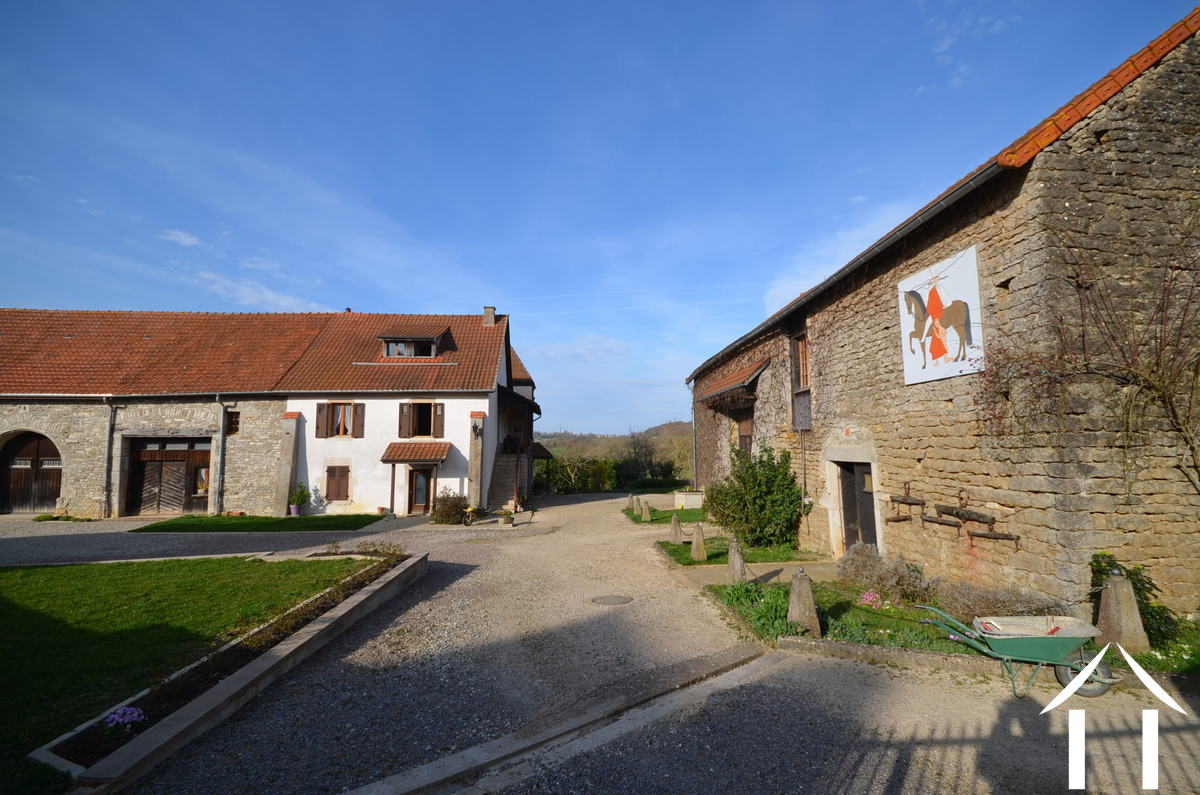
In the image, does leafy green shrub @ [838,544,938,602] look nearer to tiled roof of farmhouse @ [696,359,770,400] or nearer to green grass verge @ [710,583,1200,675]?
green grass verge @ [710,583,1200,675]

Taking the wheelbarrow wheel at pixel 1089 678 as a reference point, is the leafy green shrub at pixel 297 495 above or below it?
above

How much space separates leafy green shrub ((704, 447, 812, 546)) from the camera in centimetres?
1112

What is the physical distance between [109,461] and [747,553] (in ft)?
69.2

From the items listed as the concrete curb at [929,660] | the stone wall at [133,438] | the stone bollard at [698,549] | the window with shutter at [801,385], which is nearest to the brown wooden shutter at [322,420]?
the stone wall at [133,438]

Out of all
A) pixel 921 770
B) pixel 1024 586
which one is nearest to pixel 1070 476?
pixel 1024 586

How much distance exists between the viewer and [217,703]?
4.20m

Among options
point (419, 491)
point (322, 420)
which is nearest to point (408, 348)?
point (322, 420)

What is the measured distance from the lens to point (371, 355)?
68.7 feet

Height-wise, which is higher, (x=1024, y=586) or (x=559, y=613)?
(x=1024, y=586)

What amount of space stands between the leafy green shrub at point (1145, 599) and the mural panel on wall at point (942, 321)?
90.9 inches

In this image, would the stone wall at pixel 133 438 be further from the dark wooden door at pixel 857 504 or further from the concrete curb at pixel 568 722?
the concrete curb at pixel 568 722

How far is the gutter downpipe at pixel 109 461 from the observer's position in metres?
18.5

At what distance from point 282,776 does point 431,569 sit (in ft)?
21.4

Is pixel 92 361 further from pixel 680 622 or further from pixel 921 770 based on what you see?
pixel 921 770
